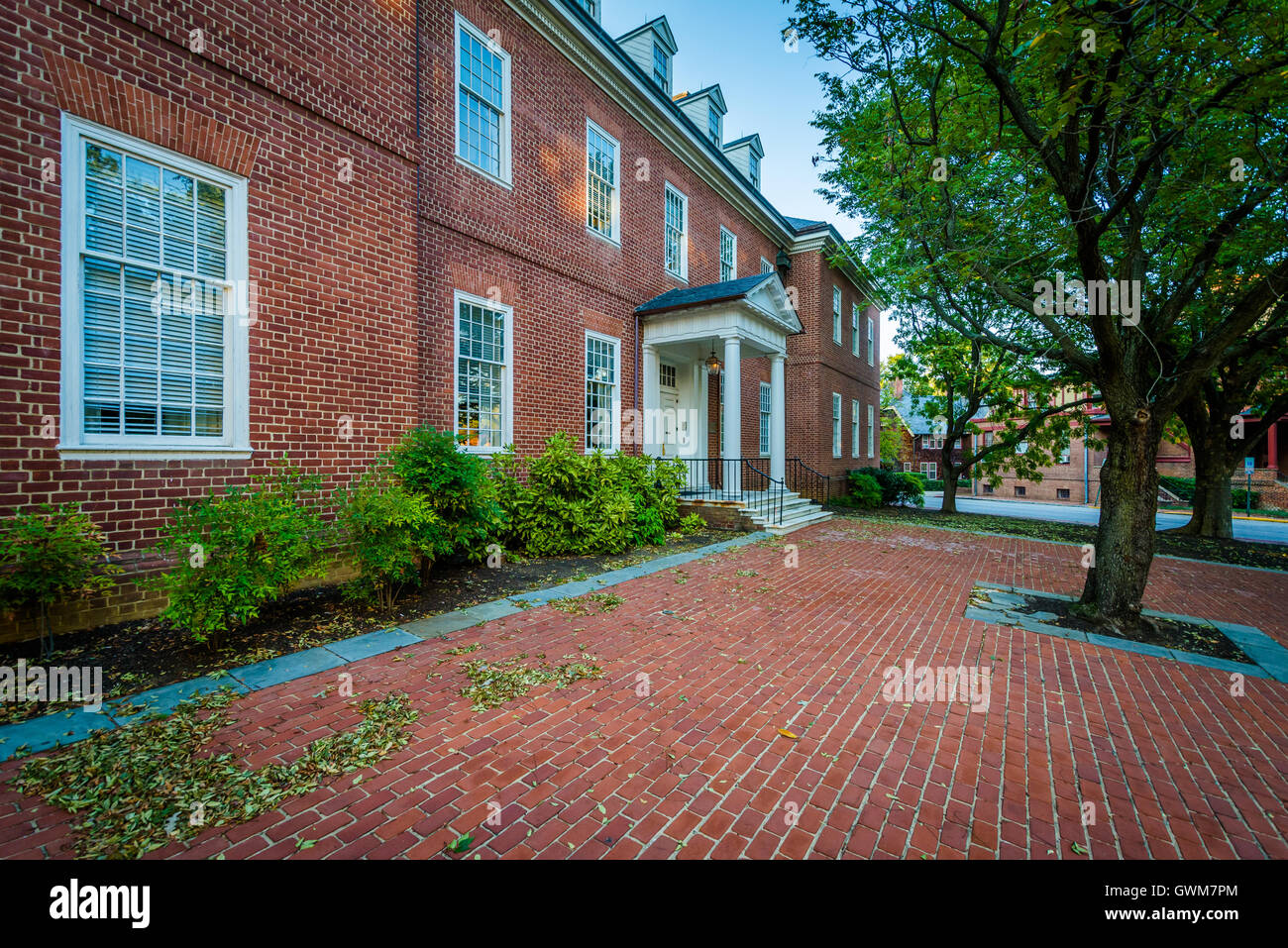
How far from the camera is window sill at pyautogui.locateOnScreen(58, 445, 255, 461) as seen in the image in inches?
170

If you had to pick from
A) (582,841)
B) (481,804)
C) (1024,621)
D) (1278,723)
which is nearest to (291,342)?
(481,804)

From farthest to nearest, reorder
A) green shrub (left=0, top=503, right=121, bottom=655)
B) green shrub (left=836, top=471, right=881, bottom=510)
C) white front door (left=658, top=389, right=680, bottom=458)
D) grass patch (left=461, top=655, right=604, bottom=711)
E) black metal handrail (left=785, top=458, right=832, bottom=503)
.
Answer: green shrub (left=836, top=471, right=881, bottom=510) < black metal handrail (left=785, top=458, right=832, bottom=503) < white front door (left=658, top=389, right=680, bottom=458) < green shrub (left=0, top=503, right=121, bottom=655) < grass patch (left=461, top=655, right=604, bottom=711)

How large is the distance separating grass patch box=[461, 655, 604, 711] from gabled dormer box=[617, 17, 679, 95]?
14.7 meters

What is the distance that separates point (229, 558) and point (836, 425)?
19736 millimetres

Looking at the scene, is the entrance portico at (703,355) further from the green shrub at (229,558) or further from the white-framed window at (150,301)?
the green shrub at (229,558)

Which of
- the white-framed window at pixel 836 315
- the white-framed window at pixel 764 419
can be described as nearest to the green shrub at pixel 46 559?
the white-framed window at pixel 764 419

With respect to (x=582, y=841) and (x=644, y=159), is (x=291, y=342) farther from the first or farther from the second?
(x=644, y=159)

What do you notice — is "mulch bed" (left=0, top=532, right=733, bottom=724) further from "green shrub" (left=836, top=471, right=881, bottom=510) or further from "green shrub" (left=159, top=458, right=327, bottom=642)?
"green shrub" (left=836, top=471, right=881, bottom=510)

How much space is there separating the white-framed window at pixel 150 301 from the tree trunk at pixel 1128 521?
364 inches

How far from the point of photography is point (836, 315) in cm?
2048

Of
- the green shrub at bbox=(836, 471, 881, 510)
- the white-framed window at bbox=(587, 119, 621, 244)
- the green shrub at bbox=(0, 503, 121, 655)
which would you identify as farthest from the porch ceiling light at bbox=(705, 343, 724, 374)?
the green shrub at bbox=(0, 503, 121, 655)

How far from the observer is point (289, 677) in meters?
3.69

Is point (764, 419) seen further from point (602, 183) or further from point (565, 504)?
point (565, 504)
